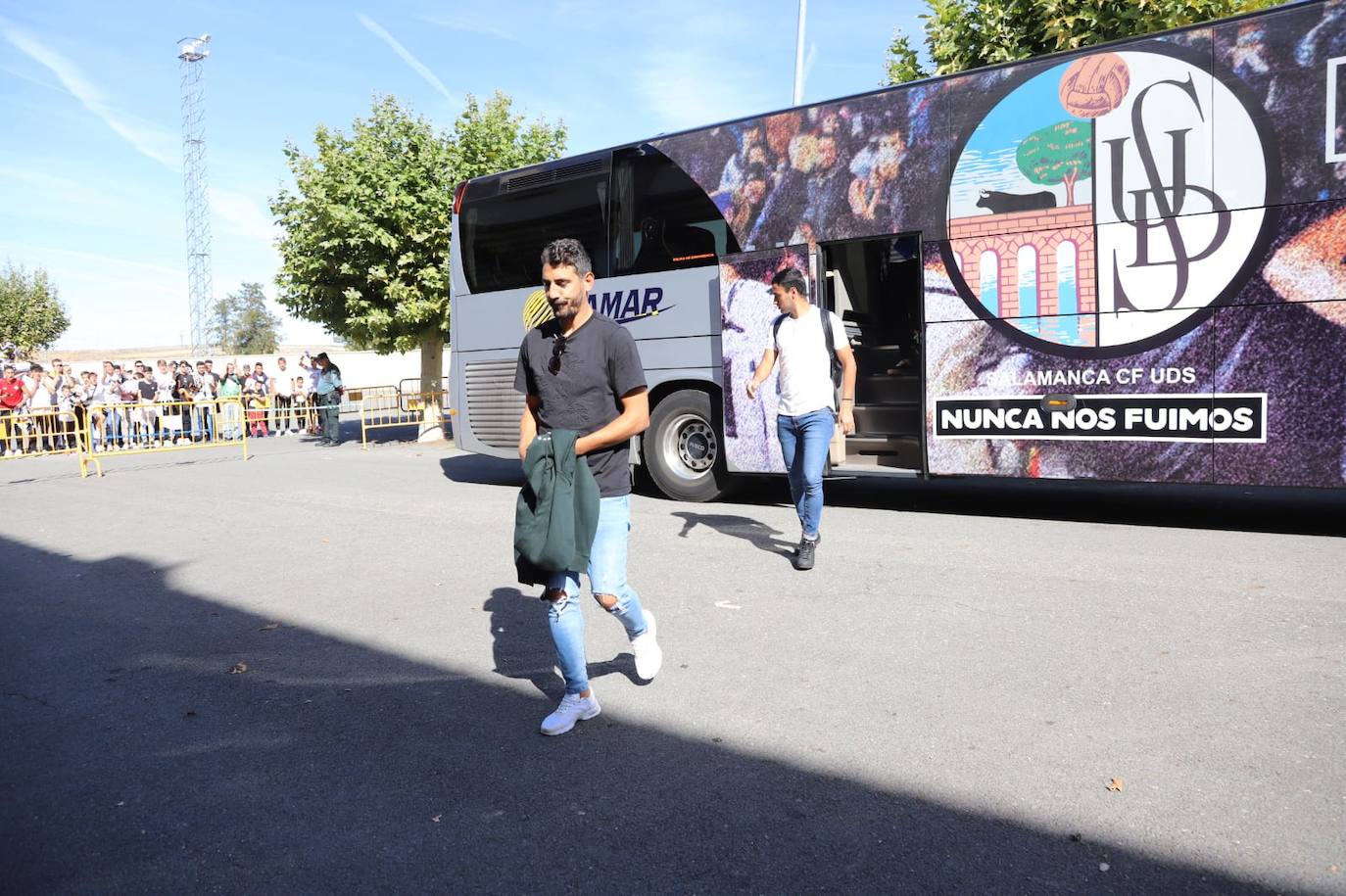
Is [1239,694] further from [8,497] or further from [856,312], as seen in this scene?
[8,497]

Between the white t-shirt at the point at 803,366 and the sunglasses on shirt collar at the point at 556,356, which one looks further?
the white t-shirt at the point at 803,366

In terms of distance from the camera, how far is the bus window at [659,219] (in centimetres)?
946

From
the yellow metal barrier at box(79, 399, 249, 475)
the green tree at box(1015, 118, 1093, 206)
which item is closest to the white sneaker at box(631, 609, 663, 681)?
the green tree at box(1015, 118, 1093, 206)

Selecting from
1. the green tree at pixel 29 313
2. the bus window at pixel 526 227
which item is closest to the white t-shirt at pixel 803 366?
the bus window at pixel 526 227

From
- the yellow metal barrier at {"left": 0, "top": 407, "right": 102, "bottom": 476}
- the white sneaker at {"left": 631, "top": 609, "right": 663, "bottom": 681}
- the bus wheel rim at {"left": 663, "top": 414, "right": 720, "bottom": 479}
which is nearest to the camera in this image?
the white sneaker at {"left": 631, "top": 609, "right": 663, "bottom": 681}

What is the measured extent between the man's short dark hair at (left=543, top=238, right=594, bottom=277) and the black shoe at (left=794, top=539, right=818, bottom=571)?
323cm

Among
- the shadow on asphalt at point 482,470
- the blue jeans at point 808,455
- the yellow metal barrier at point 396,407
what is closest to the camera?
the blue jeans at point 808,455

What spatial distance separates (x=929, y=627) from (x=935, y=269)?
157 inches

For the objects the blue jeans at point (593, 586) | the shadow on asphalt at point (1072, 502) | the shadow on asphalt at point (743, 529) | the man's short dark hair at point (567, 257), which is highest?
the man's short dark hair at point (567, 257)

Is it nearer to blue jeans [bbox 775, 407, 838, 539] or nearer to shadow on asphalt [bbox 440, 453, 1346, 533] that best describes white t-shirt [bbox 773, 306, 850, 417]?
blue jeans [bbox 775, 407, 838, 539]

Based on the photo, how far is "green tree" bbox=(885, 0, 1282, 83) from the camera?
11.5 meters

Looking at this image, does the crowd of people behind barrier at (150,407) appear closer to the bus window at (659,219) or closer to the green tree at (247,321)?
the bus window at (659,219)

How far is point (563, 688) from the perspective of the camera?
4363 millimetres

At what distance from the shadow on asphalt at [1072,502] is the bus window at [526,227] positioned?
2.61 metres
